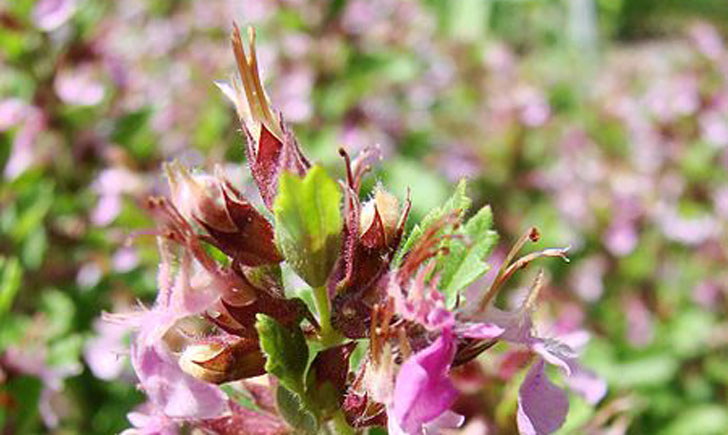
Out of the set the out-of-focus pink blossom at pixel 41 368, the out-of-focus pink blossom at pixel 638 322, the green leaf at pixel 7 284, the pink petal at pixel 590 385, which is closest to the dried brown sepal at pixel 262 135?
the pink petal at pixel 590 385

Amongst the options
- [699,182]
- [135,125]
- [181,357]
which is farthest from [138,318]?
[699,182]

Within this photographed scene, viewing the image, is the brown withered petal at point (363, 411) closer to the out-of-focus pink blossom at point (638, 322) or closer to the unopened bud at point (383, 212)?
the unopened bud at point (383, 212)

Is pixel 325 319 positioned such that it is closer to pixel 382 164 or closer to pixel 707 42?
pixel 382 164

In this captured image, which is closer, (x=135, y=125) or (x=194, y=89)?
(x=135, y=125)

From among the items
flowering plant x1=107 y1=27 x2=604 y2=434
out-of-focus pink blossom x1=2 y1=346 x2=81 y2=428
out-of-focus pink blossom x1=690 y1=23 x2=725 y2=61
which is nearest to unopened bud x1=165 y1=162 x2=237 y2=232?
flowering plant x1=107 y1=27 x2=604 y2=434

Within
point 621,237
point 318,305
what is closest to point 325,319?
point 318,305

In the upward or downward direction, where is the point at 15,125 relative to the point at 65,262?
upward

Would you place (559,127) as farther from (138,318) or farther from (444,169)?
(138,318)
